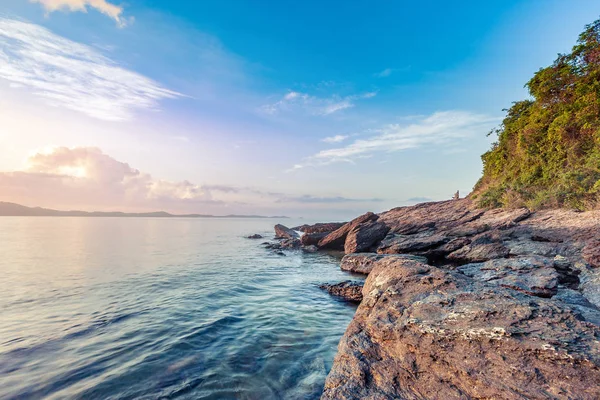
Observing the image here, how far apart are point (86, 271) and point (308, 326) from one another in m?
20.2

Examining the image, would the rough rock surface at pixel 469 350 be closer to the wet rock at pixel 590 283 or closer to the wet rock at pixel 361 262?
the wet rock at pixel 590 283

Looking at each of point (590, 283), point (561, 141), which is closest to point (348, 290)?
point (590, 283)

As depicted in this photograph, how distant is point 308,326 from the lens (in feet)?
31.6

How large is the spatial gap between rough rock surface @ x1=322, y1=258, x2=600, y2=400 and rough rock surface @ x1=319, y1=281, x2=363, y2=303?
692 centimetres

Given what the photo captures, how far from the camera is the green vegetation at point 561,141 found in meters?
19.4

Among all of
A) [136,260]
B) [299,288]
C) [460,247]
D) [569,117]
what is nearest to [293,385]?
[299,288]

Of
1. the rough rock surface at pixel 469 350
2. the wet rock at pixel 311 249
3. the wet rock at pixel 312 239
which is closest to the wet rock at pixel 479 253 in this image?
the rough rock surface at pixel 469 350

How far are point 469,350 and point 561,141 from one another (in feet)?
95.8

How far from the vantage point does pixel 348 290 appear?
522 inches

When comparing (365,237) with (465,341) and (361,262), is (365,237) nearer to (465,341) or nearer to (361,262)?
(361,262)

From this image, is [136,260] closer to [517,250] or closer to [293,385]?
[293,385]

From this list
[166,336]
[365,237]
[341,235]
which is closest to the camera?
[166,336]

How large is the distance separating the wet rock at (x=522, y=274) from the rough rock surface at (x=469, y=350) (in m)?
4.79

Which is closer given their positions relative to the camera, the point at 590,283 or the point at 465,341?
the point at 465,341
